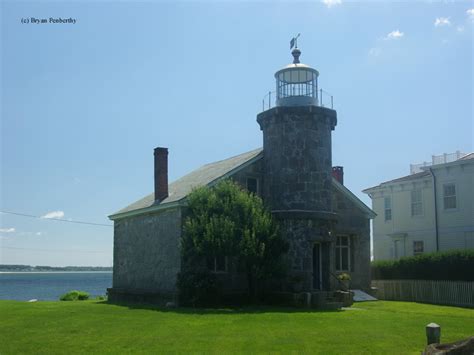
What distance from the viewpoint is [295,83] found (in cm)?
2689

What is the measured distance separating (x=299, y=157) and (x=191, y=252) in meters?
6.23

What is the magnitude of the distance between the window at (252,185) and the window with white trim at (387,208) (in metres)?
13.4

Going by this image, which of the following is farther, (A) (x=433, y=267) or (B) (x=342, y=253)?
(B) (x=342, y=253)

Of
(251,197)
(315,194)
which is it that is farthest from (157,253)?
(315,194)

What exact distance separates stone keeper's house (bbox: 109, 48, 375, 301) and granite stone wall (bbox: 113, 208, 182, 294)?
0.04 metres

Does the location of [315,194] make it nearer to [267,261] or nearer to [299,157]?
[299,157]

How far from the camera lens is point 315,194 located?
25109mm

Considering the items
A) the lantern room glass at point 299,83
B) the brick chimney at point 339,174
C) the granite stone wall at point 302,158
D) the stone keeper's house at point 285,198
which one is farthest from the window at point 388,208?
the lantern room glass at point 299,83

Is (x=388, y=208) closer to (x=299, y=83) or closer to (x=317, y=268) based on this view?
(x=317, y=268)

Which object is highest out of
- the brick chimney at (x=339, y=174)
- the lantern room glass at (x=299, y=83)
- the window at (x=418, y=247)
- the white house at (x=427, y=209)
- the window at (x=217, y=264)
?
the lantern room glass at (x=299, y=83)

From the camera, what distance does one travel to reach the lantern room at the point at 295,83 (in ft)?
87.4

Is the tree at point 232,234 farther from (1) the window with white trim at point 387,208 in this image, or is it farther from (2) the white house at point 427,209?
(1) the window with white trim at point 387,208

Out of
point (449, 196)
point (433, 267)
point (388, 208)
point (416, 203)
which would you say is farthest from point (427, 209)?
point (433, 267)

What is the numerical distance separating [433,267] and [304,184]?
8024 millimetres
